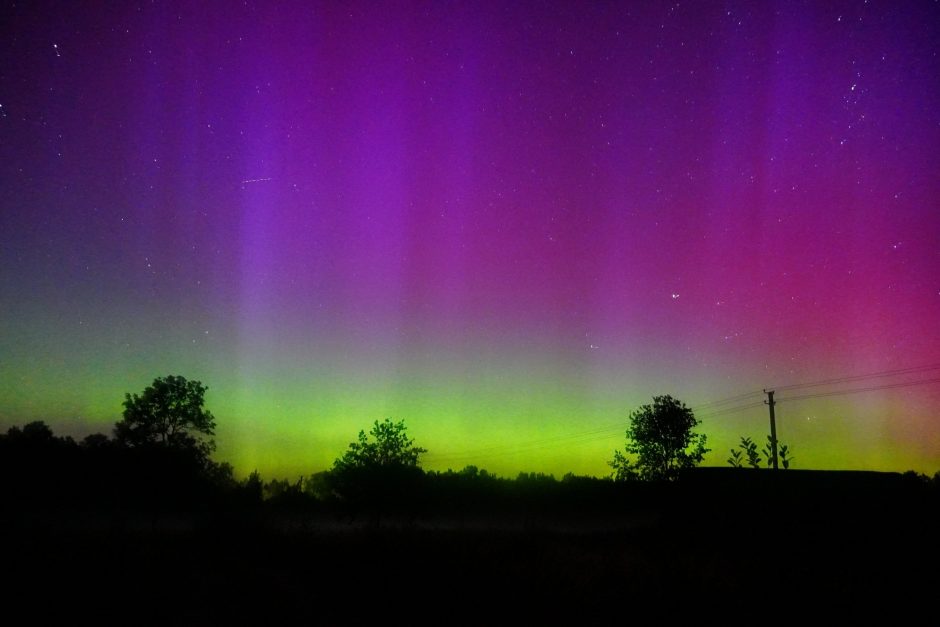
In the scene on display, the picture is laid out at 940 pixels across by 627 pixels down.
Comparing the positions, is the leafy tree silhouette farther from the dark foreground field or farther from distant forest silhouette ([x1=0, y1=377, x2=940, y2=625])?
the dark foreground field

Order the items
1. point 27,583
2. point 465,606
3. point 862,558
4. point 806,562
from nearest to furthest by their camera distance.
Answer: point 27,583, point 465,606, point 806,562, point 862,558

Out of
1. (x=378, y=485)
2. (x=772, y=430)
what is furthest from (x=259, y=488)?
(x=772, y=430)

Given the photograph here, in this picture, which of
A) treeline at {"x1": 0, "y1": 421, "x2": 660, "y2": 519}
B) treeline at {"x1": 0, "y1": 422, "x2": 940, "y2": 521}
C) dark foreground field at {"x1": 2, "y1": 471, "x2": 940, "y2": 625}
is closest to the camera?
dark foreground field at {"x1": 2, "y1": 471, "x2": 940, "y2": 625}

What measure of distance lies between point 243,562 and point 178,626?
6553 mm

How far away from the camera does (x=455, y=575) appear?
513 inches

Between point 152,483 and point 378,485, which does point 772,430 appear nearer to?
point 378,485

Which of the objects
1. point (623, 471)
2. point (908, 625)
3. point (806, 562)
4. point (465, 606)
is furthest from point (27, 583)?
point (623, 471)

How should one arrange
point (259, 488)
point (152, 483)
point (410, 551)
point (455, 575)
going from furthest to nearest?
1. point (152, 483)
2. point (259, 488)
3. point (410, 551)
4. point (455, 575)

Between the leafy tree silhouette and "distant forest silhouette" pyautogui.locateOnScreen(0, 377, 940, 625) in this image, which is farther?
the leafy tree silhouette

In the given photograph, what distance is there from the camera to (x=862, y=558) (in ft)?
62.7

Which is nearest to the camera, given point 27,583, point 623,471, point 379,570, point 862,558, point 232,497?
point 27,583

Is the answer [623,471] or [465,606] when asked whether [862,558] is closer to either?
[465,606]

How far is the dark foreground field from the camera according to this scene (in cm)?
1091

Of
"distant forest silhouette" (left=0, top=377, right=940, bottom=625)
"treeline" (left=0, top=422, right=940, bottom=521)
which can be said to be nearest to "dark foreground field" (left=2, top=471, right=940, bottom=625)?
"distant forest silhouette" (left=0, top=377, right=940, bottom=625)
